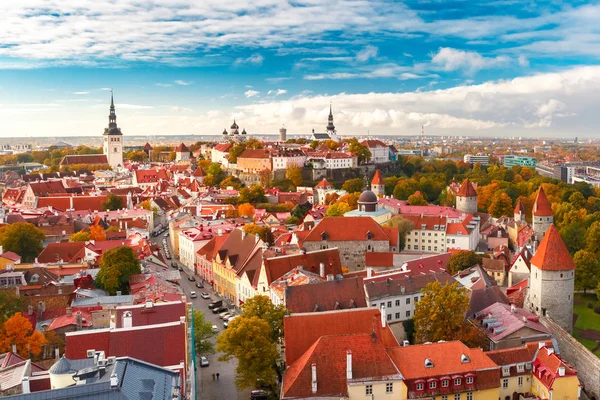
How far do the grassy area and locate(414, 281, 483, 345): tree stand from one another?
10110 millimetres

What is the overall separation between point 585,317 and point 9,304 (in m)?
34.6

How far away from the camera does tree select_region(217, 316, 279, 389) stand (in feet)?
82.1

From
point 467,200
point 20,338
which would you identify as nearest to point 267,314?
point 20,338

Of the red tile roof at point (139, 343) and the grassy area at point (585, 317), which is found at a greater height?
the red tile roof at point (139, 343)

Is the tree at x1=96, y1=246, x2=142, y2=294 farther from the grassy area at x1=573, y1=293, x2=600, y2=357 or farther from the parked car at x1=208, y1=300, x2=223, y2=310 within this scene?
the grassy area at x1=573, y1=293, x2=600, y2=357

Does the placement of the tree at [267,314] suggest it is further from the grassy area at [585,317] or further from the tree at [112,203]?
the tree at [112,203]

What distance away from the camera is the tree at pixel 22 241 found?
45.3m

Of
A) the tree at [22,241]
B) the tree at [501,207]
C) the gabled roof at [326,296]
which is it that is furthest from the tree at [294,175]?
the gabled roof at [326,296]

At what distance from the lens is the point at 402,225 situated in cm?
5378

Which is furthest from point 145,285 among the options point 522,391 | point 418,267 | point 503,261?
point 503,261

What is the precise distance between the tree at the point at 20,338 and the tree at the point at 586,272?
3620cm

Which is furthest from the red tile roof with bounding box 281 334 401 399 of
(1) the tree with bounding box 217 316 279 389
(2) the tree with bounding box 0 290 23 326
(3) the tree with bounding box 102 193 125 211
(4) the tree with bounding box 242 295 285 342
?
(3) the tree with bounding box 102 193 125 211

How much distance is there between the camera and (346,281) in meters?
30.8

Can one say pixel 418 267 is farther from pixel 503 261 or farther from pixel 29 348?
pixel 29 348
